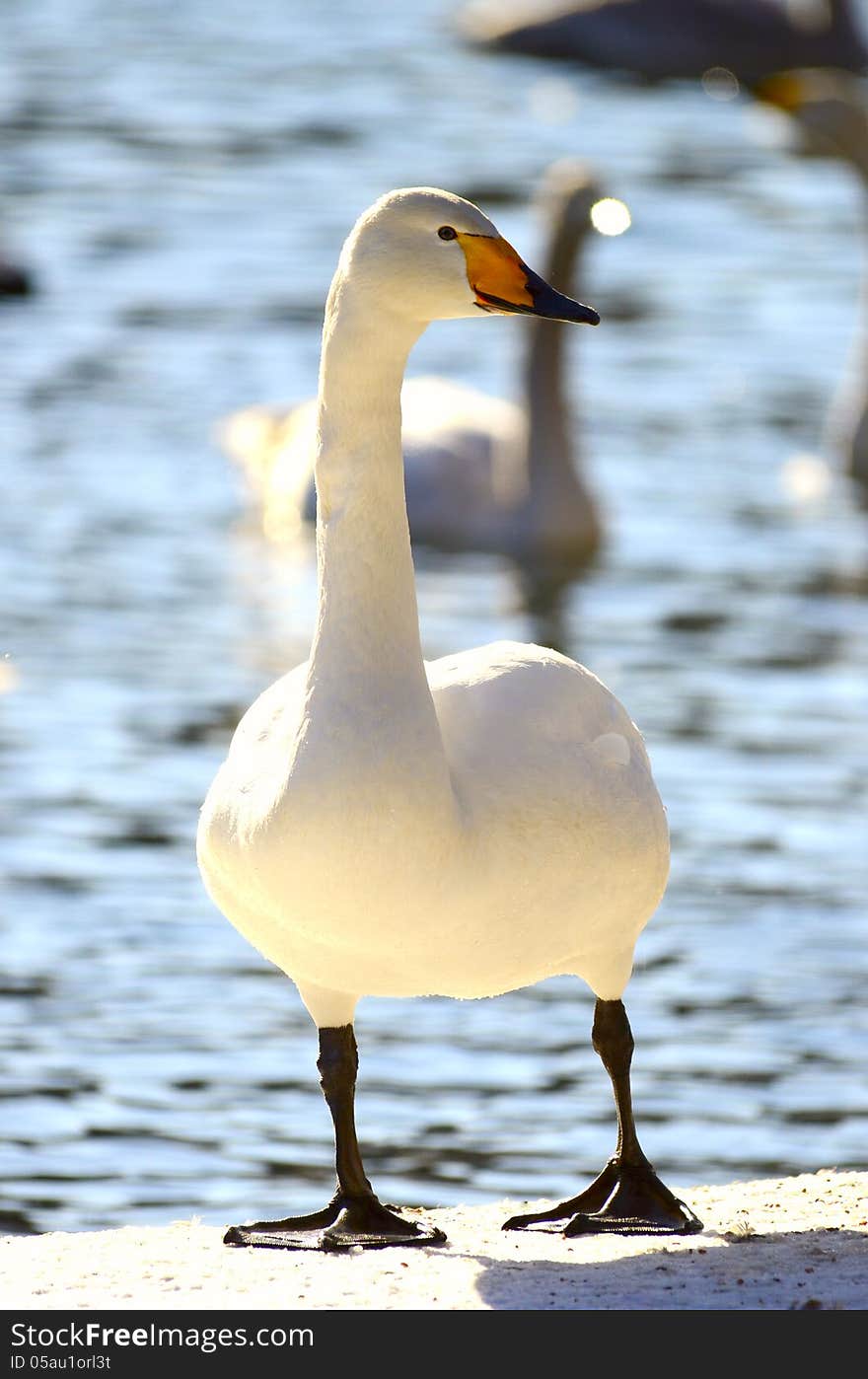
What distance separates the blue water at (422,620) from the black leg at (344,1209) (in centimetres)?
119

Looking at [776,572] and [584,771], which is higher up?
[584,771]

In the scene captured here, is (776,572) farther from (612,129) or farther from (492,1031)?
(612,129)

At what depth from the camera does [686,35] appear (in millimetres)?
30906

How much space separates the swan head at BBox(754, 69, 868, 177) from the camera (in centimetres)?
1797

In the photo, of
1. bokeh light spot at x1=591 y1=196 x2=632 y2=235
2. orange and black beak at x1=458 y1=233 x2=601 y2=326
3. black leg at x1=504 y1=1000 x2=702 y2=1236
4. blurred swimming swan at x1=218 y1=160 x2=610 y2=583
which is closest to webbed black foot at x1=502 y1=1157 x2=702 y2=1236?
black leg at x1=504 y1=1000 x2=702 y2=1236

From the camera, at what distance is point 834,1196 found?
6.19 metres

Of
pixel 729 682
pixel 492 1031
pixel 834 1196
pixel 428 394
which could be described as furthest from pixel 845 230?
pixel 834 1196

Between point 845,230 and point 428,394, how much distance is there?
338 inches

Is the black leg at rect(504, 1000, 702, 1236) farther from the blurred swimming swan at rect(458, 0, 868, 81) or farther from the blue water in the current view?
the blurred swimming swan at rect(458, 0, 868, 81)

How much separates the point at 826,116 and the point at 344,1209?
13.3 meters

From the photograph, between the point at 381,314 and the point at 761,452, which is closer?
the point at 381,314

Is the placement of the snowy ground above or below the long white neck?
below

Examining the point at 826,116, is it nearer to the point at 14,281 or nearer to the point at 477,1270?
the point at 14,281

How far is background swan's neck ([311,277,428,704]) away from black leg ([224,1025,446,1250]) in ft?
2.47
